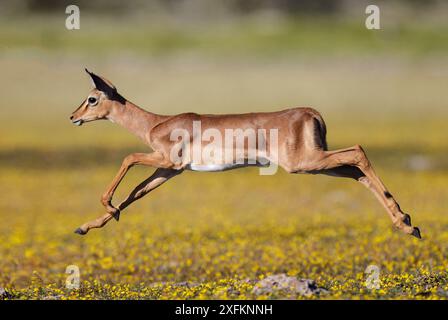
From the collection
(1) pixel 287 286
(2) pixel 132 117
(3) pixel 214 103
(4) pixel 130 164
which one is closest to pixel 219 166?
(4) pixel 130 164

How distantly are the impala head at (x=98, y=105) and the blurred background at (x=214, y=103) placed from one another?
13.8ft

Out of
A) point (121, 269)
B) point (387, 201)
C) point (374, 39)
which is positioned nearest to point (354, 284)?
point (387, 201)

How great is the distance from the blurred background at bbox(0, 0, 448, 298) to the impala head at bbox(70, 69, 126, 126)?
4202 mm

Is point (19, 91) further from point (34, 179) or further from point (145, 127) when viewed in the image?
point (145, 127)

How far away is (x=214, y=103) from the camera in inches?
1999

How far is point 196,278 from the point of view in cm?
1513

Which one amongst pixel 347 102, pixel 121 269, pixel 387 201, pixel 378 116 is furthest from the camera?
pixel 347 102

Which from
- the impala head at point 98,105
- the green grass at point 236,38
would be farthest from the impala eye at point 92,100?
the green grass at point 236,38

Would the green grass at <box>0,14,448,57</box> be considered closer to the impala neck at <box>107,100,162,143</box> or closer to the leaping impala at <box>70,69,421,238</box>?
the impala neck at <box>107,100,162,143</box>

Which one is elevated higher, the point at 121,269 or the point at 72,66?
the point at 72,66

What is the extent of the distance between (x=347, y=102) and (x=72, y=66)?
18.5 m

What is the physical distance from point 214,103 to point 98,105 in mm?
38649

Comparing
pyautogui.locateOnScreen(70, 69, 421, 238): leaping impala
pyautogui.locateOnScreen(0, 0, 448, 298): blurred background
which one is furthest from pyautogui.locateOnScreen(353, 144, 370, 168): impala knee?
pyautogui.locateOnScreen(0, 0, 448, 298): blurred background

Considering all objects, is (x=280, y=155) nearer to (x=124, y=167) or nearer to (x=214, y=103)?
(x=124, y=167)
